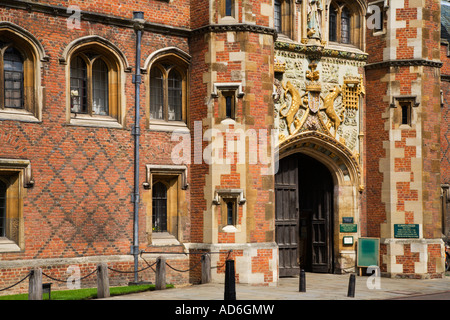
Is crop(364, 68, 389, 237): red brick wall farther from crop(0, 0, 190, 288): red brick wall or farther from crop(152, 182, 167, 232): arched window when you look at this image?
crop(0, 0, 190, 288): red brick wall

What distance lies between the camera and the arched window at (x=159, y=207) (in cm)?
2077

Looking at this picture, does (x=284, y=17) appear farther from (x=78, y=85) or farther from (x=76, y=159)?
(x=76, y=159)

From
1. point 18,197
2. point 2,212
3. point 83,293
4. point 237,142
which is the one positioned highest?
point 237,142

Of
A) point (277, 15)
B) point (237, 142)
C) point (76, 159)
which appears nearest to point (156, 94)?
point (237, 142)

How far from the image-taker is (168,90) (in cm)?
2112

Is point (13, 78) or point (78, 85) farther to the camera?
point (78, 85)

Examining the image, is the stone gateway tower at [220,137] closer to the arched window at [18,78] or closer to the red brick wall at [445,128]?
the arched window at [18,78]

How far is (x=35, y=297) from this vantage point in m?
15.9

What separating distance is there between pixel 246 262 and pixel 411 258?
5.79 m

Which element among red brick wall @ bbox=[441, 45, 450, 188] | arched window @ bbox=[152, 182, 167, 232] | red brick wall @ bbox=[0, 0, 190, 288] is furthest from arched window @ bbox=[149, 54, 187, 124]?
red brick wall @ bbox=[441, 45, 450, 188]

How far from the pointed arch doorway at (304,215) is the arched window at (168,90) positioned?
3713 mm

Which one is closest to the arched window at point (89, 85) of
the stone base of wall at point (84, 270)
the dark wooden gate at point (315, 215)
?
the stone base of wall at point (84, 270)
